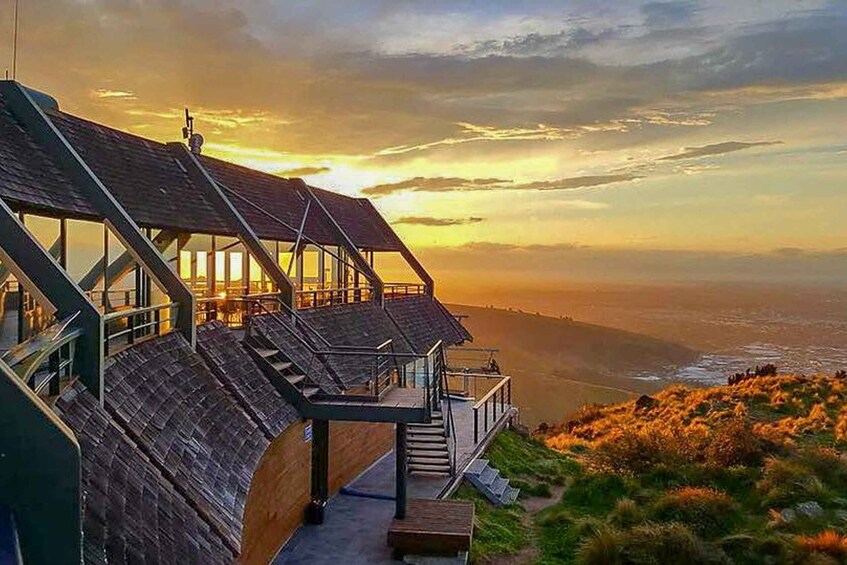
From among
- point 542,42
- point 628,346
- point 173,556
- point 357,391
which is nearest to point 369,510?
point 357,391

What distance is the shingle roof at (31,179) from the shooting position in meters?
8.87

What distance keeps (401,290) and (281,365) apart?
13.9 meters

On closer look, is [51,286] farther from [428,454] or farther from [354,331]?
[354,331]

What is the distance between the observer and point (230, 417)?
32.9 ft

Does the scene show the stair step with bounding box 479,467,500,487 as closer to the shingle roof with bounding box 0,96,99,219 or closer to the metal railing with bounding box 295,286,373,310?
the metal railing with bounding box 295,286,373,310

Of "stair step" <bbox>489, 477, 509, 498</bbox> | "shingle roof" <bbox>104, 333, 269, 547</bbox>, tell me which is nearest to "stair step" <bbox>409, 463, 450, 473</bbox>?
"stair step" <bbox>489, 477, 509, 498</bbox>

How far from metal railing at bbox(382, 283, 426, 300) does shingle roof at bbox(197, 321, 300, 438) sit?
11.7m

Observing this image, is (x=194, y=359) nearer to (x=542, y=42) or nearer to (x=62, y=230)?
(x=62, y=230)

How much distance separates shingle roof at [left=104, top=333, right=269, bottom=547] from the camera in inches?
286

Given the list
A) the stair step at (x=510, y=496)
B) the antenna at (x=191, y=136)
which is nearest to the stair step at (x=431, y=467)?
the stair step at (x=510, y=496)

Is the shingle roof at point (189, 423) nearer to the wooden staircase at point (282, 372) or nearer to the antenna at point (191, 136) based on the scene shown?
the wooden staircase at point (282, 372)

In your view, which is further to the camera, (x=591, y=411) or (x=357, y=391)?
(x=591, y=411)

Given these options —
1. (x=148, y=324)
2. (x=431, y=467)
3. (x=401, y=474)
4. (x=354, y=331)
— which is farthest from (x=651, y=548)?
(x=148, y=324)

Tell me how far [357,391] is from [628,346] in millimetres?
A: 63259
